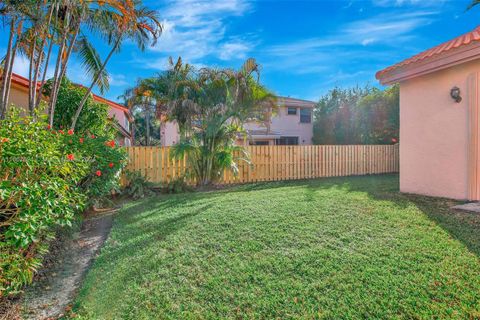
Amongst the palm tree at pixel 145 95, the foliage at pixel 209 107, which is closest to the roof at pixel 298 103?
→ the foliage at pixel 209 107

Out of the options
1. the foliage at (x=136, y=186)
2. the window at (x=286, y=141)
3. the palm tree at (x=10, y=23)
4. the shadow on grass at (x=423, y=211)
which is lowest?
the shadow on grass at (x=423, y=211)

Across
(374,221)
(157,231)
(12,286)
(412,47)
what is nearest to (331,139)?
(412,47)

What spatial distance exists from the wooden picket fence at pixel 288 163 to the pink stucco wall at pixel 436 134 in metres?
4.58

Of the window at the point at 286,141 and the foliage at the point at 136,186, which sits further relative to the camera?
the window at the point at 286,141

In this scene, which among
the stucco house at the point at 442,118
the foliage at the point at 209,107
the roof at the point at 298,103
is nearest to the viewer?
the stucco house at the point at 442,118

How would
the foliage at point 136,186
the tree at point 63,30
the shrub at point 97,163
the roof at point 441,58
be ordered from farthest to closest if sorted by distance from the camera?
1. the foliage at point 136,186
2. the tree at point 63,30
3. the roof at point 441,58
4. the shrub at point 97,163

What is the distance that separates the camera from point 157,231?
4445mm

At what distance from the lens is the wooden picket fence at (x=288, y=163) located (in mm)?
8891

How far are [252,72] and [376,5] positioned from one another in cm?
438

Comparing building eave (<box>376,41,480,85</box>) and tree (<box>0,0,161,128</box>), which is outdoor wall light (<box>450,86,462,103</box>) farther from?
tree (<box>0,0,161,128</box>)

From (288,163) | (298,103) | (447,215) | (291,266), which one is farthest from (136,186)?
(298,103)

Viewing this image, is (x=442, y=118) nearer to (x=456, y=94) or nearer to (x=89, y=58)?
(x=456, y=94)

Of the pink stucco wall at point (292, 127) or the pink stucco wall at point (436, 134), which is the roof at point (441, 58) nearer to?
the pink stucco wall at point (436, 134)

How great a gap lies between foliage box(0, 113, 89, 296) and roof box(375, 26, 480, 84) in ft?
24.0
